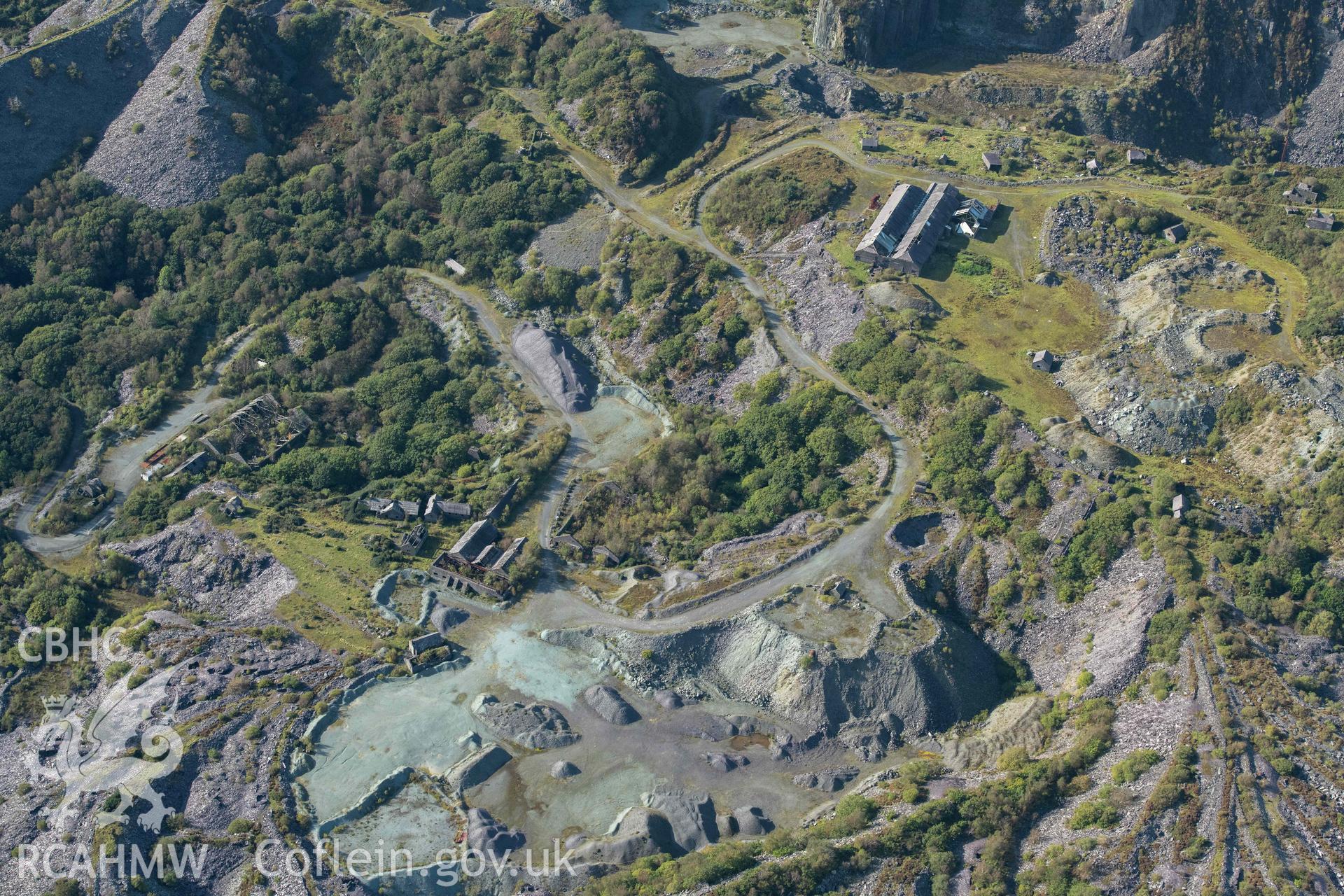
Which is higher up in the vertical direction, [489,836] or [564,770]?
[489,836]

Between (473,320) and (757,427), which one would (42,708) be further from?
(757,427)

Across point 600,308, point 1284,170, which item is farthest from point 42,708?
point 1284,170

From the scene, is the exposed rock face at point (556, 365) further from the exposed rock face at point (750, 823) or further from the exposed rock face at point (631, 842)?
the exposed rock face at point (750, 823)

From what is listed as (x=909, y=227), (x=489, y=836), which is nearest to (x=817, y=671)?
(x=489, y=836)

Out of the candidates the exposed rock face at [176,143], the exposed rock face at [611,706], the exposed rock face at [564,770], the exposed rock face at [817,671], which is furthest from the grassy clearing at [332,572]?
the exposed rock face at [176,143]

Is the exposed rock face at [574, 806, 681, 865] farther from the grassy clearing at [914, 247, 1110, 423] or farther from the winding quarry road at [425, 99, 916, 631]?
the grassy clearing at [914, 247, 1110, 423]

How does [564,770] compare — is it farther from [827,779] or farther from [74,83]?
[74,83]
